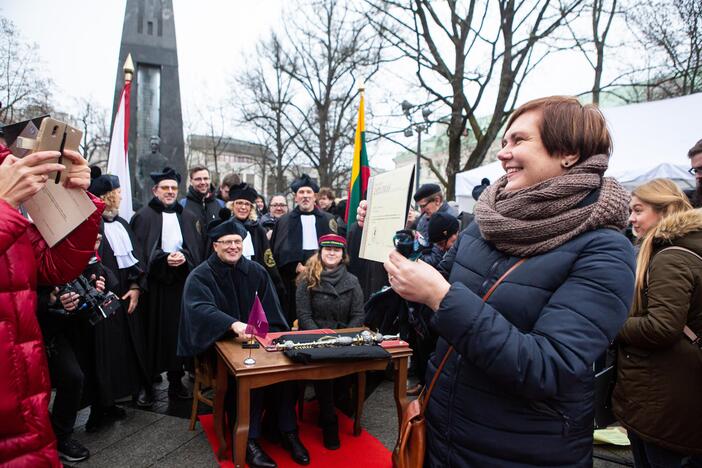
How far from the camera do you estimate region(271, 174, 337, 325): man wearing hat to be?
6.18m

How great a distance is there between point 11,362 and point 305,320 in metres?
2.86

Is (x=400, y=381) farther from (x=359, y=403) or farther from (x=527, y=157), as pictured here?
(x=527, y=157)

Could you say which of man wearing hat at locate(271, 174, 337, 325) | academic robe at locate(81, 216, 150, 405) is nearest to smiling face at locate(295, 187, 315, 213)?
man wearing hat at locate(271, 174, 337, 325)

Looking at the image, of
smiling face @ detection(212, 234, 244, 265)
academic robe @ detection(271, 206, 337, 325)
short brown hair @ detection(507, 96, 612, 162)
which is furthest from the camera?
academic robe @ detection(271, 206, 337, 325)

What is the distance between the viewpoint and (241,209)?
5660mm

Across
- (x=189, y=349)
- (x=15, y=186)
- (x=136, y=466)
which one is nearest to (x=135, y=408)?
(x=136, y=466)

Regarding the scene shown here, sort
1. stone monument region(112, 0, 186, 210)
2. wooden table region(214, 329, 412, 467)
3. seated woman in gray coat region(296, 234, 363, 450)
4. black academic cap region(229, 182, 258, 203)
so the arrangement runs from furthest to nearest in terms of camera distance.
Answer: stone monument region(112, 0, 186, 210) < black academic cap region(229, 182, 258, 203) < seated woman in gray coat region(296, 234, 363, 450) < wooden table region(214, 329, 412, 467)

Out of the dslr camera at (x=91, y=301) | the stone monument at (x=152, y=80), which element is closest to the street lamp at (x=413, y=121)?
the stone monument at (x=152, y=80)

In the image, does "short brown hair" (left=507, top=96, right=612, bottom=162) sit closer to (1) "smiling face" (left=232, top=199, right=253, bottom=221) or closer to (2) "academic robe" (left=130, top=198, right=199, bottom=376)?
(2) "academic robe" (left=130, top=198, right=199, bottom=376)

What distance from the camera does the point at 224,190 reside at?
811 centimetres

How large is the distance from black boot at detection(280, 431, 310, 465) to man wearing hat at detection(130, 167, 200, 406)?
66.0 inches

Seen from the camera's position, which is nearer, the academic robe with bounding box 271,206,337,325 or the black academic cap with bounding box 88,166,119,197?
the black academic cap with bounding box 88,166,119,197

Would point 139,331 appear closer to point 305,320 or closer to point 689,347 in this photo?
point 305,320

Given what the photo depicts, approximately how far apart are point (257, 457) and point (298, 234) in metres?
3.32
